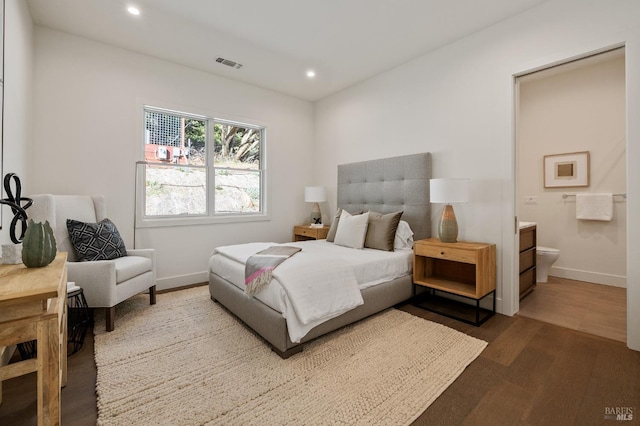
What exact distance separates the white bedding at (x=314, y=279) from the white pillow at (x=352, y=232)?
0.99 feet

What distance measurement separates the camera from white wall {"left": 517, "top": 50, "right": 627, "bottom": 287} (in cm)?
359

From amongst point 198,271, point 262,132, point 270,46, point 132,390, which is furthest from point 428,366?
point 262,132

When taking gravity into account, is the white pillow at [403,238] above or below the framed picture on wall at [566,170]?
below

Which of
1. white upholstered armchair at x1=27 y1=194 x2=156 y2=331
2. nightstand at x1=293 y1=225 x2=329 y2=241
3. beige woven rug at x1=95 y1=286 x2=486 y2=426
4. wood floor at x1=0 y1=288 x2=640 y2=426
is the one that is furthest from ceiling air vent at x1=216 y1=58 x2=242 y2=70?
wood floor at x1=0 y1=288 x2=640 y2=426

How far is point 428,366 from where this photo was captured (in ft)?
6.19

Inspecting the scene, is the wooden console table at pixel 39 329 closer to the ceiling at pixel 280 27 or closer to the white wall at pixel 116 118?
the white wall at pixel 116 118

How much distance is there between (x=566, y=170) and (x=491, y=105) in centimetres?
220

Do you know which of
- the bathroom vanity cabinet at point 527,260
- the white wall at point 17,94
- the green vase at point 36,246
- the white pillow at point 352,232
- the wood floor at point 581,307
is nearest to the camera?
the green vase at point 36,246

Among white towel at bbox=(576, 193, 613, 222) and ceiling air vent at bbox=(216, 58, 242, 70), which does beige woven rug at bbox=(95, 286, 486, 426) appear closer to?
white towel at bbox=(576, 193, 613, 222)

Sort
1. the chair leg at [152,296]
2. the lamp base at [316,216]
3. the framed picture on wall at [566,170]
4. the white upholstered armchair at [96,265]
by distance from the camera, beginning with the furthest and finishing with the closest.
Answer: the lamp base at [316,216] < the framed picture on wall at [566,170] < the chair leg at [152,296] < the white upholstered armchair at [96,265]

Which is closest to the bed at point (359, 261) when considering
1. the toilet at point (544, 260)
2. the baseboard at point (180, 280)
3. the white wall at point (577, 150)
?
the baseboard at point (180, 280)

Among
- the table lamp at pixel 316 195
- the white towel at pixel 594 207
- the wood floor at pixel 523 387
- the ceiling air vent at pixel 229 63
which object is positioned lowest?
the wood floor at pixel 523 387

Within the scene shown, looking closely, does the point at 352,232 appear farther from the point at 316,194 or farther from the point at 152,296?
the point at 152,296

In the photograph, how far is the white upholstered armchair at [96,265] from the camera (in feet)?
7.71
